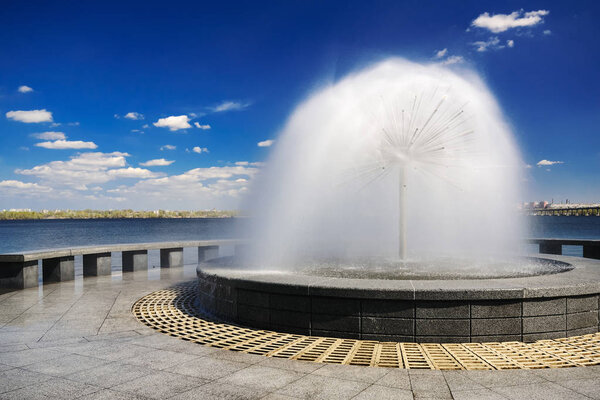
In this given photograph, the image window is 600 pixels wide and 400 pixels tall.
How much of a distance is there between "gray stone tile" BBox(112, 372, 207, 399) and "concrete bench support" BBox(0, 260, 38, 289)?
9.65 metres

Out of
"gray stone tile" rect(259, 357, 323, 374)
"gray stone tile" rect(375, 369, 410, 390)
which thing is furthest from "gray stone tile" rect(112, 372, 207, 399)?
"gray stone tile" rect(375, 369, 410, 390)

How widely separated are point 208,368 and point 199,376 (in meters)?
0.30

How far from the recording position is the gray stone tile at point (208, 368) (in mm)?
5859

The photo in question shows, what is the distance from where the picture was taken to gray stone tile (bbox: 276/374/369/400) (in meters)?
5.12

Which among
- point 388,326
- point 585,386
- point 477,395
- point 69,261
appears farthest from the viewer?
point 69,261

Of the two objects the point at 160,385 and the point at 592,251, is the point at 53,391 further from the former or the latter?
the point at 592,251

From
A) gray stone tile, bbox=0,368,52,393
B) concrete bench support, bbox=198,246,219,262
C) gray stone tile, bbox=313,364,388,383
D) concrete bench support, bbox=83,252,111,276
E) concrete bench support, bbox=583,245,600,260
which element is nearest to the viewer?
gray stone tile, bbox=0,368,52,393

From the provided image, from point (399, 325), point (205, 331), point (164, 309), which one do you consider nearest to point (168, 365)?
point (205, 331)

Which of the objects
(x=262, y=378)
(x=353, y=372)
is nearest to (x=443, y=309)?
(x=353, y=372)

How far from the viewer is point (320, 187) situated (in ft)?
54.7

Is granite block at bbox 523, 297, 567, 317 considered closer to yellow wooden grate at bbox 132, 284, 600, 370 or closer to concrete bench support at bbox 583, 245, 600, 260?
yellow wooden grate at bbox 132, 284, 600, 370

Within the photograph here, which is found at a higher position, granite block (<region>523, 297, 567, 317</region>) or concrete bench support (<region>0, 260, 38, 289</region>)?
granite block (<region>523, 297, 567, 317</region>)

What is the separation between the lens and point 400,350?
22.0ft

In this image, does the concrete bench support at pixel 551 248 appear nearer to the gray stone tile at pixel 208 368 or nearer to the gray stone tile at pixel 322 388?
the gray stone tile at pixel 322 388
